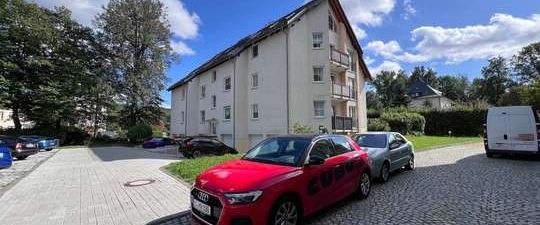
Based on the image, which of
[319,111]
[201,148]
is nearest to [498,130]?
[319,111]

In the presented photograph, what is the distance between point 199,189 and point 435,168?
945 centimetres

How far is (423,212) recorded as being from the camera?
585 centimetres

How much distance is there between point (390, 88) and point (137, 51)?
55269 mm

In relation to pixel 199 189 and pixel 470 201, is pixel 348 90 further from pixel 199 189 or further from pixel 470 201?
pixel 199 189

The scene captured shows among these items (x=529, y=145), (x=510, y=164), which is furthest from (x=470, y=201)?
(x=529, y=145)

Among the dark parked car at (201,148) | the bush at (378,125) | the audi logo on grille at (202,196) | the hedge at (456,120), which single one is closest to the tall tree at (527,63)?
the hedge at (456,120)

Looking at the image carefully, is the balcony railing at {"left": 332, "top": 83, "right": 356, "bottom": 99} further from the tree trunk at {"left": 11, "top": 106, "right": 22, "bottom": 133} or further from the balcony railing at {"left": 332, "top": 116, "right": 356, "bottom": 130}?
the tree trunk at {"left": 11, "top": 106, "right": 22, "bottom": 133}

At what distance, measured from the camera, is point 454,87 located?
8244 centimetres

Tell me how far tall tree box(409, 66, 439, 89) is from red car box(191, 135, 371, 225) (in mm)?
85652

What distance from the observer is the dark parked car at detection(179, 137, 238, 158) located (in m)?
19.4

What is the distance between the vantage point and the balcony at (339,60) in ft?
77.8

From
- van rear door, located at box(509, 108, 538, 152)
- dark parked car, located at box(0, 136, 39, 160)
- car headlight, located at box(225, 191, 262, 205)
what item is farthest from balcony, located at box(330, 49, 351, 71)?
dark parked car, located at box(0, 136, 39, 160)

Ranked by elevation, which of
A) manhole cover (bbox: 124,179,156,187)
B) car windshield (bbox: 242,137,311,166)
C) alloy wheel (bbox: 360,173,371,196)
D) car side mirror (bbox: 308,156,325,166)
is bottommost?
manhole cover (bbox: 124,179,156,187)

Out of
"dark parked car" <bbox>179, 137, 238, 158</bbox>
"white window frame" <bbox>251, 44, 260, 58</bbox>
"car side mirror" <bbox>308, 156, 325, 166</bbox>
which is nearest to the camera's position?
"car side mirror" <bbox>308, 156, 325, 166</bbox>
